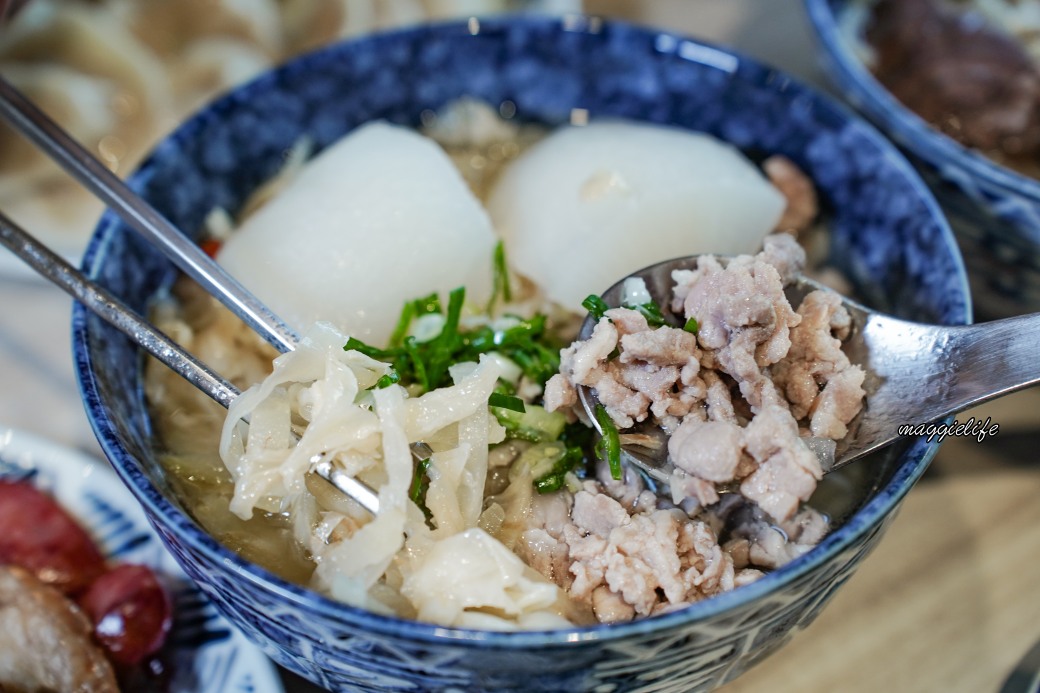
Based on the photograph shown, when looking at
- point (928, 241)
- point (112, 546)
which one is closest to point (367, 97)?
point (112, 546)

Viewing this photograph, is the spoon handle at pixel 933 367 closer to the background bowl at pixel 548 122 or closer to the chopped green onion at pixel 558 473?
Result: the background bowl at pixel 548 122

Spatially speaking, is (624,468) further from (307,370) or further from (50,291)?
(50,291)

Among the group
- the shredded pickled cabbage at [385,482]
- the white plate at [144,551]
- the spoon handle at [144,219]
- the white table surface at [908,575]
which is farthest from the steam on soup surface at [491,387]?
the white table surface at [908,575]

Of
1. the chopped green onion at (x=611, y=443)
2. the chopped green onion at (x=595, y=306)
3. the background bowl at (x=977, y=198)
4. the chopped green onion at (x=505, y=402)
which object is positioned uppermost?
the background bowl at (x=977, y=198)

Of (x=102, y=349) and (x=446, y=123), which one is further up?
(x=446, y=123)

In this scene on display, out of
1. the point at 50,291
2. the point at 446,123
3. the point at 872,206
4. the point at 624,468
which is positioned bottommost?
the point at 624,468

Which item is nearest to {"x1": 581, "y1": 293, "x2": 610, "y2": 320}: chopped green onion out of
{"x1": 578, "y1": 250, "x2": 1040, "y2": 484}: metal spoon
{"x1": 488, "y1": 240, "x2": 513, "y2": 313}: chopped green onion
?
{"x1": 578, "y1": 250, "x2": 1040, "y2": 484}: metal spoon
